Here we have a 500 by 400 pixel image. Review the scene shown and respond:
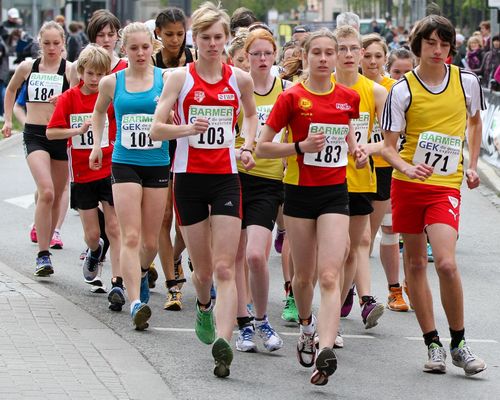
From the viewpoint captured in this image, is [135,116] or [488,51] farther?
[488,51]

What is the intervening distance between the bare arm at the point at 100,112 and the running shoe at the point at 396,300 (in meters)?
2.34

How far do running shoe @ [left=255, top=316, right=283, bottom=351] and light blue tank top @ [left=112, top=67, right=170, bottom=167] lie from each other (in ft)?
4.34

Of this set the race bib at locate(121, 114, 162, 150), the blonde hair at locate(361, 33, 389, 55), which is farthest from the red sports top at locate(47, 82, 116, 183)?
the blonde hair at locate(361, 33, 389, 55)

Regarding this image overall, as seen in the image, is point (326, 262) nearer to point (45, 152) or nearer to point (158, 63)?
point (158, 63)

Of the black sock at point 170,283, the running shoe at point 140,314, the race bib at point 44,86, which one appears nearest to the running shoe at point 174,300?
the black sock at point 170,283

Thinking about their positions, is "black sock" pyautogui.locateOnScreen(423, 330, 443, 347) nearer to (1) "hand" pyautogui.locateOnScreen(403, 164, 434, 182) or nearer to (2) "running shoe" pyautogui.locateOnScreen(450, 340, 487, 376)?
(2) "running shoe" pyautogui.locateOnScreen(450, 340, 487, 376)

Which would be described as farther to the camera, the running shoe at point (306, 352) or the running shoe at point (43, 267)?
the running shoe at point (43, 267)

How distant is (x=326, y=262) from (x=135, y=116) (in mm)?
2116

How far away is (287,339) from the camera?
926 cm

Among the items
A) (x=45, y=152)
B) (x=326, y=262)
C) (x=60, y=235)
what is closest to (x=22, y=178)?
(x=60, y=235)

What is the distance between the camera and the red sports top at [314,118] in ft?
26.0

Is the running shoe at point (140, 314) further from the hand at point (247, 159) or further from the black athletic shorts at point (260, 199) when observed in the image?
the hand at point (247, 159)

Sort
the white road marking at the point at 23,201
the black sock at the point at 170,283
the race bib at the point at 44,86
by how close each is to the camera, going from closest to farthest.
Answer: the black sock at the point at 170,283, the race bib at the point at 44,86, the white road marking at the point at 23,201

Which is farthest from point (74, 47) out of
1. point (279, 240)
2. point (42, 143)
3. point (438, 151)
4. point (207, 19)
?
point (438, 151)
